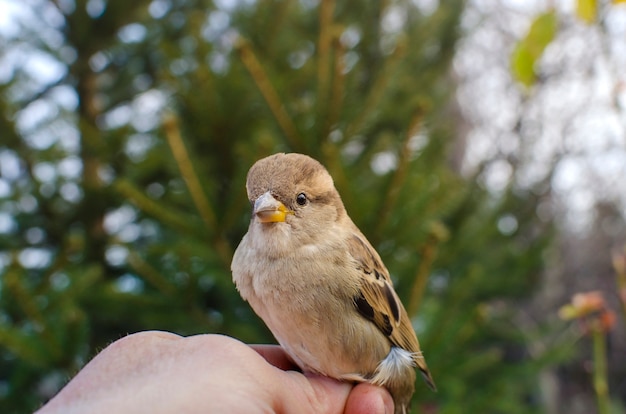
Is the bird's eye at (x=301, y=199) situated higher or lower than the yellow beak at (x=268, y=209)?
lower

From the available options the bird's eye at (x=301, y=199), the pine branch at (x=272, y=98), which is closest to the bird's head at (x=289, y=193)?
the bird's eye at (x=301, y=199)

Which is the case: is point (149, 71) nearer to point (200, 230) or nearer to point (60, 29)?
point (60, 29)

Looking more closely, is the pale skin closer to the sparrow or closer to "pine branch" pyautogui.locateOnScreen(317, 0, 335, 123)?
the sparrow

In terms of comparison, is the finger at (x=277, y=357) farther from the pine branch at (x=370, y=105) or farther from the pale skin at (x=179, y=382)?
the pine branch at (x=370, y=105)

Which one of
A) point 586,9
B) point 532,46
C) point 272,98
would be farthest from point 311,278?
point 272,98

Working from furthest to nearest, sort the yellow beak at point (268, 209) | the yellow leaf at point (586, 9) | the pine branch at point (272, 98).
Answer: the pine branch at point (272, 98) → the yellow beak at point (268, 209) → the yellow leaf at point (586, 9)

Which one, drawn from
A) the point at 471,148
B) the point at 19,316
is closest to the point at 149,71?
the point at 19,316

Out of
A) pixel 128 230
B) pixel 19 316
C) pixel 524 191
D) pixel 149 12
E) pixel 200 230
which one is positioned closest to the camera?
pixel 200 230
